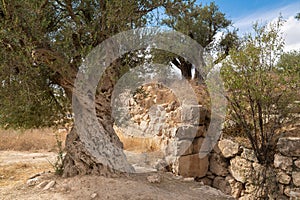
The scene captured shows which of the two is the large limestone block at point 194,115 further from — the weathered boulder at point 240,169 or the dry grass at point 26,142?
A: the dry grass at point 26,142

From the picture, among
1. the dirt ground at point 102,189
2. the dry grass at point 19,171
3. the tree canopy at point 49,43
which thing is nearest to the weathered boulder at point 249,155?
the dirt ground at point 102,189

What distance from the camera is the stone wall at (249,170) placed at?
6.12m

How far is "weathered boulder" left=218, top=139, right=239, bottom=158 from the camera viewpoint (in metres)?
7.62

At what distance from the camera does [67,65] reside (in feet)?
14.4

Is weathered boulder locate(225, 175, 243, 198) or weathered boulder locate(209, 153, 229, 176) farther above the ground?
weathered boulder locate(209, 153, 229, 176)

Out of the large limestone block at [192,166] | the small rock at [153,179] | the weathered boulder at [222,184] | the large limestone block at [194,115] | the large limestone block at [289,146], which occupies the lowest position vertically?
the weathered boulder at [222,184]

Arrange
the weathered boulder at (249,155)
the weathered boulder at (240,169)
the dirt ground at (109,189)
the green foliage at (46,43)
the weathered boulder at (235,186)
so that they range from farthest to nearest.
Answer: the weathered boulder at (235,186), the weathered boulder at (240,169), the weathered boulder at (249,155), the dirt ground at (109,189), the green foliage at (46,43)

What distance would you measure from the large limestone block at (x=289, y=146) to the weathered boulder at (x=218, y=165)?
2.04 metres

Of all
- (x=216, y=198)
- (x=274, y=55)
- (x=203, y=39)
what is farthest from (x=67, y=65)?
(x=203, y=39)

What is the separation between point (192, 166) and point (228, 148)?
1226 millimetres

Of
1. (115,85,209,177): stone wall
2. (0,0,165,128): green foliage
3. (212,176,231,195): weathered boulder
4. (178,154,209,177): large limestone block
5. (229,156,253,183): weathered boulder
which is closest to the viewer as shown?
(0,0,165,128): green foliage

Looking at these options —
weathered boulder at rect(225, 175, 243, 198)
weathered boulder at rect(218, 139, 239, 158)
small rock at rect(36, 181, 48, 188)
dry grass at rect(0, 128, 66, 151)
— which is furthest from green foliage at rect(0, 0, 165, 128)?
dry grass at rect(0, 128, 66, 151)

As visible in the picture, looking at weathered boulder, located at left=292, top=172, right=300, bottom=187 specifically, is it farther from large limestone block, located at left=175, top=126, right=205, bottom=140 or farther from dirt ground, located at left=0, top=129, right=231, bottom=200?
large limestone block, located at left=175, top=126, right=205, bottom=140

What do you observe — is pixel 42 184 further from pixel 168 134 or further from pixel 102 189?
pixel 168 134
